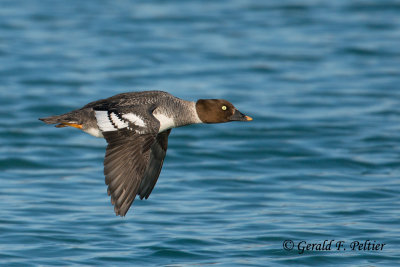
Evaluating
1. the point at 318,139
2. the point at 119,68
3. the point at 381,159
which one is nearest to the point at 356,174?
the point at 381,159

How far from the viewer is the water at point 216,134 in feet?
25.8

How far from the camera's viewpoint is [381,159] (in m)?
11.2

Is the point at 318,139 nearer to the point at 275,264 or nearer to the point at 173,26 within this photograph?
the point at 275,264

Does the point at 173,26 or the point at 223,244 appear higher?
the point at 173,26

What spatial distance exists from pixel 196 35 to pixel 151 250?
1102cm

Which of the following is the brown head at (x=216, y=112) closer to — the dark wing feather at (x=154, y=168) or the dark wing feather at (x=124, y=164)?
the dark wing feather at (x=154, y=168)

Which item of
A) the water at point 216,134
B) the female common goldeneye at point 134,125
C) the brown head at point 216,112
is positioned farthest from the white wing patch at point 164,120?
the water at point 216,134

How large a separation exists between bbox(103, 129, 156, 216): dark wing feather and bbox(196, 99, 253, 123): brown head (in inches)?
33.8

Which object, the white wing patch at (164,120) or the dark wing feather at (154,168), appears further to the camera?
the dark wing feather at (154,168)

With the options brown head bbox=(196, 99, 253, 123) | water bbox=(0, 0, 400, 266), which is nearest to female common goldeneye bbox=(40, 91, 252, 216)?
brown head bbox=(196, 99, 253, 123)

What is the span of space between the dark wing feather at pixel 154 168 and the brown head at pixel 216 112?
0.59 metres

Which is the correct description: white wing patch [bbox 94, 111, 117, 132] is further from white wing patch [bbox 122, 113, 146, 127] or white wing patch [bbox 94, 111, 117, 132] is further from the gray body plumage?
white wing patch [bbox 122, 113, 146, 127]

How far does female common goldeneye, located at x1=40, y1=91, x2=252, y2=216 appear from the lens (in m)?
6.61

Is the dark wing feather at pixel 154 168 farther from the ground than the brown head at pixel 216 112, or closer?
closer
